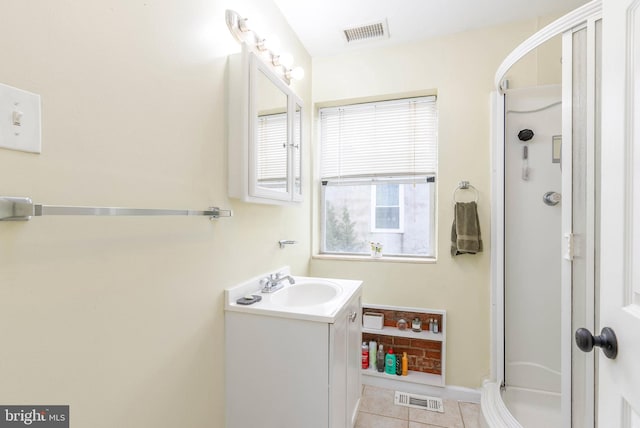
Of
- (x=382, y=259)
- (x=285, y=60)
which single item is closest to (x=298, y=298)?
(x=382, y=259)

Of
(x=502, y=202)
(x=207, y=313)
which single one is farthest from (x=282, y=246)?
(x=502, y=202)

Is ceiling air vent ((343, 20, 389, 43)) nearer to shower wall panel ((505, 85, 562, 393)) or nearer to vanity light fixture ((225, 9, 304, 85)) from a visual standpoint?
vanity light fixture ((225, 9, 304, 85))

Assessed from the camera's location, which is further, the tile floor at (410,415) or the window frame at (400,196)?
the window frame at (400,196)

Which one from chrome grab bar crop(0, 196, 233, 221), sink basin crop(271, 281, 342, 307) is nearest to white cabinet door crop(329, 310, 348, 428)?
sink basin crop(271, 281, 342, 307)

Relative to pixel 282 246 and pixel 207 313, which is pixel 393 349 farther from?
pixel 207 313

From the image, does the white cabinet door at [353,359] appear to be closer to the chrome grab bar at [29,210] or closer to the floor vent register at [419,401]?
the floor vent register at [419,401]

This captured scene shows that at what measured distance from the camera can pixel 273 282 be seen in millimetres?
1590

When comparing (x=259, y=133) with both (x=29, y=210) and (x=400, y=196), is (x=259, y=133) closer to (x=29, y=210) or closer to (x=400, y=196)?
(x=29, y=210)

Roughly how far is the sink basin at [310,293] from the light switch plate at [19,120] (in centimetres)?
122

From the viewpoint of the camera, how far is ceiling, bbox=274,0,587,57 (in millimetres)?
1776

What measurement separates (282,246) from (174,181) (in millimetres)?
937

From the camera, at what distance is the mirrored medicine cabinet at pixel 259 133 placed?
4.27 ft

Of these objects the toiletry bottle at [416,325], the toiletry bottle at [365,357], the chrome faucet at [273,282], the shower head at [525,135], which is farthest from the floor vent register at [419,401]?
the shower head at [525,135]

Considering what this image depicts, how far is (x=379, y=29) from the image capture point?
2.00m
